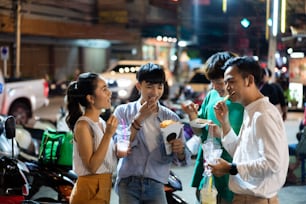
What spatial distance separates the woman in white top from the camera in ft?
9.25

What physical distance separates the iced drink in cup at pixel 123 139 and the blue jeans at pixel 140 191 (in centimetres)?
16

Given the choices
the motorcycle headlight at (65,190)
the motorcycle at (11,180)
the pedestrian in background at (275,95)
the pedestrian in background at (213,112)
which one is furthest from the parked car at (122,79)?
the pedestrian in background at (213,112)

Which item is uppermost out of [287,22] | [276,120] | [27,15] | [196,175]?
[27,15]

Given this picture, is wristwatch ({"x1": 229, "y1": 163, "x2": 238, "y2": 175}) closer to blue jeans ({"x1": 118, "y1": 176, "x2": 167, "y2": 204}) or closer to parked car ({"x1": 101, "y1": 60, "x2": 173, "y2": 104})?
blue jeans ({"x1": 118, "y1": 176, "x2": 167, "y2": 204})

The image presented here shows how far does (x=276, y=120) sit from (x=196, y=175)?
3.30ft

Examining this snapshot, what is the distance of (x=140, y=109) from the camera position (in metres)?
2.86

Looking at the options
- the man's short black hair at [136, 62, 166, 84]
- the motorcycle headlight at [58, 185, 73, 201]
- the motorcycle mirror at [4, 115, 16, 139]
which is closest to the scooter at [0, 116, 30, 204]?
the motorcycle mirror at [4, 115, 16, 139]

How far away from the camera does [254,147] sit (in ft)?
8.24

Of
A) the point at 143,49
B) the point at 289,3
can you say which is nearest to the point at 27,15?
the point at 143,49

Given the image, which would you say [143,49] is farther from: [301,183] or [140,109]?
[140,109]

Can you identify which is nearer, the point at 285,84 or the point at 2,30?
the point at 285,84

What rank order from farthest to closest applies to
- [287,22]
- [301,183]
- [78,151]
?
[287,22]
[301,183]
[78,151]

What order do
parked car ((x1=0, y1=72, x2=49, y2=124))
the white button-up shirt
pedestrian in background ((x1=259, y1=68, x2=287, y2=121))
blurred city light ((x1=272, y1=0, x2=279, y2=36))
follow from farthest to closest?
parked car ((x1=0, y1=72, x2=49, y2=124)) → blurred city light ((x1=272, y1=0, x2=279, y2=36)) → pedestrian in background ((x1=259, y1=68, x2=287, y2=121)) → the white button-up shirt

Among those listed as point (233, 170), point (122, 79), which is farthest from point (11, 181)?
point (122, 79)
